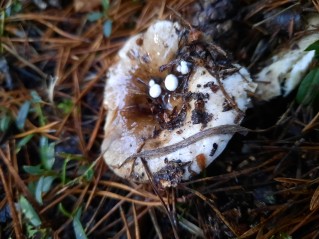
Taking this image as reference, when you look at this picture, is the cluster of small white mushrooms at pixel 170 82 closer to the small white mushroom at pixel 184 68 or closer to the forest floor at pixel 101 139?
the small white mushroom at pixel 184 68

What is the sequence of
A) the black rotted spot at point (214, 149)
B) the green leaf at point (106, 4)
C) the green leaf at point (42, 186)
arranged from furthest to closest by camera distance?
the green leaf at point (106, 4), the green leaf at point (42, 186), the black rotted spot at point (214, 149)

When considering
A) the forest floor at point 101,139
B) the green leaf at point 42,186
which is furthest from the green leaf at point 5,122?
the green leaf at point 42,186

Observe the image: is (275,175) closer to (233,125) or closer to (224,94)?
(233,125)

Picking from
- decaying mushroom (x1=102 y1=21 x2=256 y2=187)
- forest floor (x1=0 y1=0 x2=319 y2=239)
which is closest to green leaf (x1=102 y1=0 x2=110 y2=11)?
forest floor (x1=0 y1=0 x2=319 y2=239)

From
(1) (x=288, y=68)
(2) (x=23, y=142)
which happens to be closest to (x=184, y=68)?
(1) (x=288, y=68)

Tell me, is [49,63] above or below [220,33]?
above

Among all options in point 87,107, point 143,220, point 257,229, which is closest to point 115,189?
point 143,220
